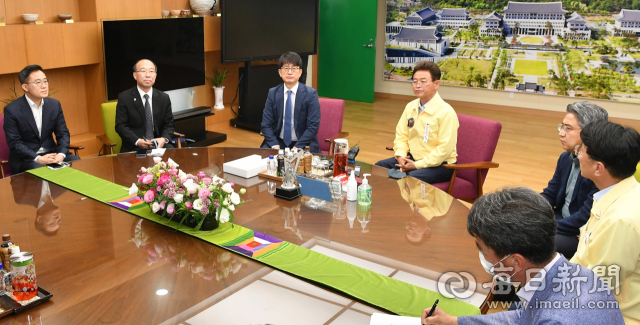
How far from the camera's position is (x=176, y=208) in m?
2.56

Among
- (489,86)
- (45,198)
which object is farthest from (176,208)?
(489,86)

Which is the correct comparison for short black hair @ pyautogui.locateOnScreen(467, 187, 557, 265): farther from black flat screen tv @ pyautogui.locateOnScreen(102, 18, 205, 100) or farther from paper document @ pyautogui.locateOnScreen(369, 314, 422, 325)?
black flat screen tv @ pyautogui.locateOnScreen(102, 18, 205, 100)

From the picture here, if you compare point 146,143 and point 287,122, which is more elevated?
point 287,122

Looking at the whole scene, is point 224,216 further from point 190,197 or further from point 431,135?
point 431,135

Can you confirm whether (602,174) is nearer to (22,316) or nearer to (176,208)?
(176,208)

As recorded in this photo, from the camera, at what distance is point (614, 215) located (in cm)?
207

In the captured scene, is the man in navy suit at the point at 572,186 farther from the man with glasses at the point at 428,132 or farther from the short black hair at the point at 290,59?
the short black hair at the point at 290,59

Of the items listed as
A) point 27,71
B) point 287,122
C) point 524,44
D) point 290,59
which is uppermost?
point 524,44

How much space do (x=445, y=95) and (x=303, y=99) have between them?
17.3ft

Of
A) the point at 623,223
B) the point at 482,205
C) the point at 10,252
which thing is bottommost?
the point at 10,252

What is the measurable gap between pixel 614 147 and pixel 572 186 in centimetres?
101

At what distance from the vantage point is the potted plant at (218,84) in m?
7.65

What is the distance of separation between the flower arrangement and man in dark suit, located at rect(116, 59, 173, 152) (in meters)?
1.96

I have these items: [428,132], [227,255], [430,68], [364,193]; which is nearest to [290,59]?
[430,68]
